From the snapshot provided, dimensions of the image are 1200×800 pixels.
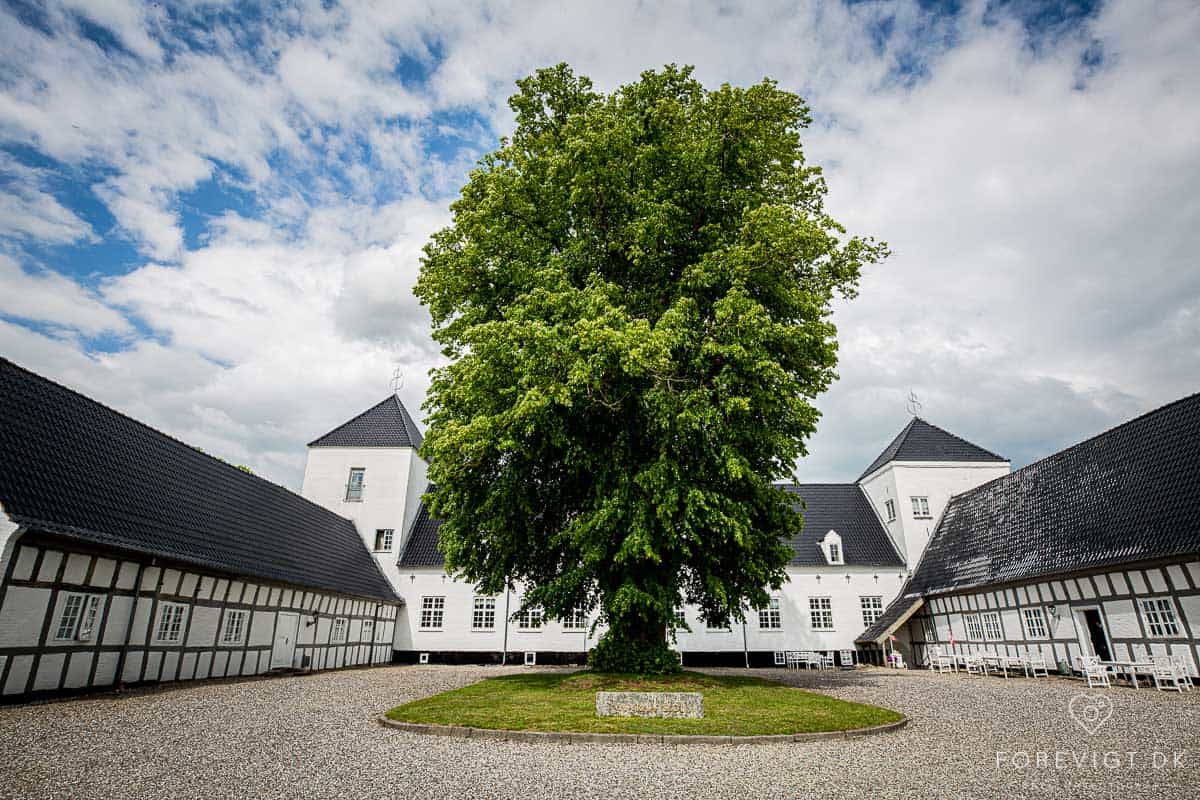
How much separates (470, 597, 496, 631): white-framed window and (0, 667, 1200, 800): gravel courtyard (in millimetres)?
16609

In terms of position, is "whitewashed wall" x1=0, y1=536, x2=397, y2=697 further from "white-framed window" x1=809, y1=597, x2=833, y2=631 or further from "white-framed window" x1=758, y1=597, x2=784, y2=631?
"white-framed window" x1=809, y1=597, x2=833, y2=631

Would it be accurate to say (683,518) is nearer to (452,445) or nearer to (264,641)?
(452,445)

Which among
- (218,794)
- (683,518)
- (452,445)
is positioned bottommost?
(218,794)

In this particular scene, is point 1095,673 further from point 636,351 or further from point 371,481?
point 371,481

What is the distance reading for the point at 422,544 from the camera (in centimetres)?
2897

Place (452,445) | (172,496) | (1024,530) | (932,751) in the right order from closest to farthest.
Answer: (932,751) < (452,445) < (172,496) < (1024,530)

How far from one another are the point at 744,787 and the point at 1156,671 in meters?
14.3

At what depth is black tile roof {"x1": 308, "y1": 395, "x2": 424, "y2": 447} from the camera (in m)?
29.5

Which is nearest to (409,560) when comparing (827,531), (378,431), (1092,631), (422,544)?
(422,544)

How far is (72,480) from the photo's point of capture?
13039 mm

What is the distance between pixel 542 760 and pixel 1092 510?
18.8 meters

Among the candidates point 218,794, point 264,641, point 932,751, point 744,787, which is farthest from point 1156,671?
point 264,641

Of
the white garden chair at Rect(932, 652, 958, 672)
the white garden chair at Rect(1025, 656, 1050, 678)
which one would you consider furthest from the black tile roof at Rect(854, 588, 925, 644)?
the white garden chair at Rect(1025, 656, 1050, 678)

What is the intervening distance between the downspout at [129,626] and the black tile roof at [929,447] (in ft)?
91.6
